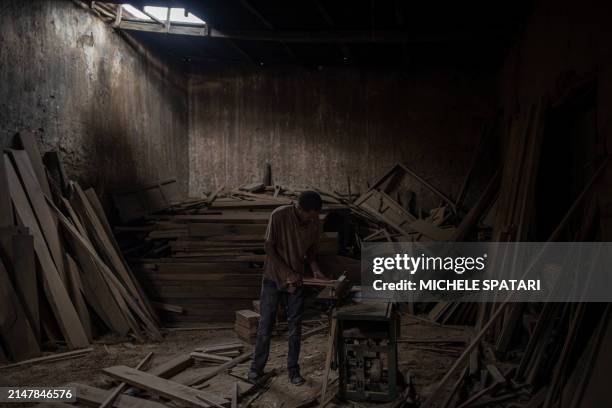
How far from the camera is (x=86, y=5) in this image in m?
6.86

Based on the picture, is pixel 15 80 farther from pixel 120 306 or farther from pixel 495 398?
pixel 495 398

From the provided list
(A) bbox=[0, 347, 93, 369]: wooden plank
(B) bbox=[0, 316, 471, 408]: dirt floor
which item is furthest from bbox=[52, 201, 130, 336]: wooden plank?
(A) bbox=[0, 347, 93, 369]: wooden plank

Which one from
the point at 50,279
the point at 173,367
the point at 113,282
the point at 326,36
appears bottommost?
the point at 173,367

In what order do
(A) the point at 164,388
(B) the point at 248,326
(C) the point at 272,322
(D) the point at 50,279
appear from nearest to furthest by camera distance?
(A) the point at 164,388
(C) the point at 272,322
(D) the point at 50,279
(B) the point at 248,326

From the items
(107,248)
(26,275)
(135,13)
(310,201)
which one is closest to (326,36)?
(135,13)

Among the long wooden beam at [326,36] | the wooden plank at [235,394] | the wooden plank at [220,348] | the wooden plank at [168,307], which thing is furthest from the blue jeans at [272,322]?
the long wooden beam at [326,36]

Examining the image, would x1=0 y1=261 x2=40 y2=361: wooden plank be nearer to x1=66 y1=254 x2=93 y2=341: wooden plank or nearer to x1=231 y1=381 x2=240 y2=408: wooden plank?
x1=66 y1=254 x2=93 y2=341: wooden plank

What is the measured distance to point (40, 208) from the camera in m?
5.54

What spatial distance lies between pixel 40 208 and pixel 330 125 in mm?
5909

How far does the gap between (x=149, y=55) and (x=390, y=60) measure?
4.54 m

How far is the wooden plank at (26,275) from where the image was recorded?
502cm

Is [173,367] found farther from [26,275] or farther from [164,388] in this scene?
[26,275]

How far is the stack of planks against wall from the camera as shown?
4980 millimetres

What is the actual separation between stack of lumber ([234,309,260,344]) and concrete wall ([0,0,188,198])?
3.04m
